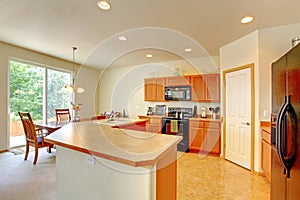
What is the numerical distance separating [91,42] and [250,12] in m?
3.15

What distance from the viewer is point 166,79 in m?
4.82

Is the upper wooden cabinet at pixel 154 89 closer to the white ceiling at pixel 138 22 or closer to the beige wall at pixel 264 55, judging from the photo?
the white ceiling at pixel 138 22

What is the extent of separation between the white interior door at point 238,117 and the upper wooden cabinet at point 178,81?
111cm

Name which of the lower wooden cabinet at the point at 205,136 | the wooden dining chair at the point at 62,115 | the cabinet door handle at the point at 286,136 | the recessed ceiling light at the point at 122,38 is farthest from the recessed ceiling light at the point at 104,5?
the lower wooden cabinet at the point at 205,136

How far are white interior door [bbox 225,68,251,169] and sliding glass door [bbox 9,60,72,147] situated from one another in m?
4.99

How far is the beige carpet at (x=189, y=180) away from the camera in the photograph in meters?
2.22

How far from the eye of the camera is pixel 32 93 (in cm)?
454

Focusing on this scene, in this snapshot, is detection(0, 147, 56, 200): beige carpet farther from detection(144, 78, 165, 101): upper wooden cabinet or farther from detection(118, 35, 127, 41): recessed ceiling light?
detection(144, 78, 165, 101): upper wooden cabinet

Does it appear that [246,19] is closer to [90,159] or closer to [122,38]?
[122,38]

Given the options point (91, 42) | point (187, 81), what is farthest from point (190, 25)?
point (91, 42)

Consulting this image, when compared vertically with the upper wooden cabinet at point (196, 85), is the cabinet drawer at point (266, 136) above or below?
below

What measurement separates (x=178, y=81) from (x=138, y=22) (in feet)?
7.40

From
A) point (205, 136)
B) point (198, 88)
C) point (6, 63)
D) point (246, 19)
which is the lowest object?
point (205, 136)

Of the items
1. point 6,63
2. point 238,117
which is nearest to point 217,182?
point 238,117
